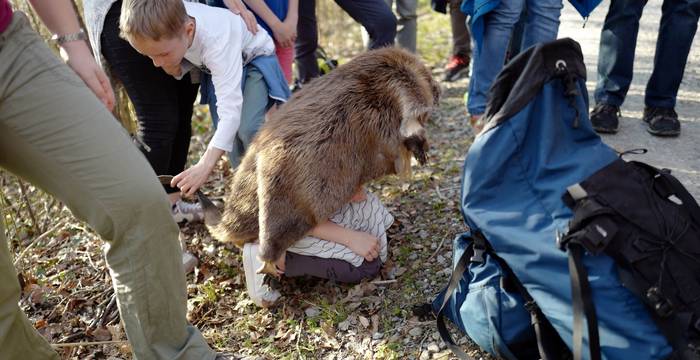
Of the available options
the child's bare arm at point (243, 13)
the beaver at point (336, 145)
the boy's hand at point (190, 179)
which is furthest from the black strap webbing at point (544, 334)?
the child's bare arm at point (243, 13)

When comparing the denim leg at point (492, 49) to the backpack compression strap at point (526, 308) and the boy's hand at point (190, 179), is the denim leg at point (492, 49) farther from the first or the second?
the boy's hand at point (190, 179)

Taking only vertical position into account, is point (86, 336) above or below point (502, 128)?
below

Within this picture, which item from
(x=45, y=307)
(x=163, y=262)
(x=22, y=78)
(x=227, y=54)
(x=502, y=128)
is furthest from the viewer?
(x=45, y=307)

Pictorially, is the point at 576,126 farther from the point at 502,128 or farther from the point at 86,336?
the point at 86,336

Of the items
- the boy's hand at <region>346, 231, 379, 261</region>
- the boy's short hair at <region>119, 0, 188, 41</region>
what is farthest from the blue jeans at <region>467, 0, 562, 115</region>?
the boy's short hair at <region>119, 0, 188, 41</region>

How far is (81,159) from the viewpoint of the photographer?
180 cm

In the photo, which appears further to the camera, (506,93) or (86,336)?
(86,336)

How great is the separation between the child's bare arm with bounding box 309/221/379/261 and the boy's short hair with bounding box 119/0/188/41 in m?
1.15

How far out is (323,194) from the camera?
2648 mm

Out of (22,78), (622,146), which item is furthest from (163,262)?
(622,146)

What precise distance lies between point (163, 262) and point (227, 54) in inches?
53.6

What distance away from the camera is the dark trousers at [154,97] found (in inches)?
122

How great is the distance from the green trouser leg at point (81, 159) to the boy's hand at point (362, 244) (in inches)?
42.9

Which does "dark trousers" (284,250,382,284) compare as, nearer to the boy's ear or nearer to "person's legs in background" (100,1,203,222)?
"person's legs in background" (100,1,203,222)
